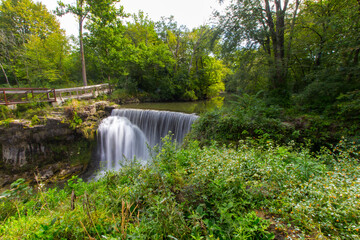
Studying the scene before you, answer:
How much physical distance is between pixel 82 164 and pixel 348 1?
1478cm

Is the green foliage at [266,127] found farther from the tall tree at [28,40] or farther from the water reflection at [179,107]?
the tall tree at [28,40]

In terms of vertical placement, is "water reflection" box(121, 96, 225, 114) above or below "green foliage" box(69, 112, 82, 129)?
above

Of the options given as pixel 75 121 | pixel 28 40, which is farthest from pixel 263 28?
pixel 28 40

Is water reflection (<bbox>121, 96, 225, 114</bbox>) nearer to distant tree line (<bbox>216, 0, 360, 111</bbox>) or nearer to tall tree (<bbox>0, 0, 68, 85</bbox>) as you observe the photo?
distant tree line (<bbox>216, 0, 360, 111</bbox>)

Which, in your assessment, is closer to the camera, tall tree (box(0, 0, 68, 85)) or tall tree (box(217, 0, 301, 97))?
tall tree (box(217, 0, 301, 97))

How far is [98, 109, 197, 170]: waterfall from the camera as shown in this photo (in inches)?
407

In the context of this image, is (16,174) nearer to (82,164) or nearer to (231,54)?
(82,164)

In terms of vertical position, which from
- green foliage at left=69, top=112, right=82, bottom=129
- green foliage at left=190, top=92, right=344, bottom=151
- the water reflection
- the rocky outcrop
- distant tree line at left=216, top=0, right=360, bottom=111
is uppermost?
distant tree line at left=216, top=0, right=360, bottom=111

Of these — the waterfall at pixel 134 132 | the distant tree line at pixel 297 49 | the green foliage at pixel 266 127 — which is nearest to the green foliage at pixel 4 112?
the waterfall at pixel 134 132

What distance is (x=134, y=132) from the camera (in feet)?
36.5

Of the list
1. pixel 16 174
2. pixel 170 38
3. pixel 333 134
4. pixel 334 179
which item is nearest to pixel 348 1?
pixel 333 134

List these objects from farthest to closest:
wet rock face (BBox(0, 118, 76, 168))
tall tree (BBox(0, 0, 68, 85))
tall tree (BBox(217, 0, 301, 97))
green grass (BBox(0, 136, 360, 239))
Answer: tall tree (BBox(0, 0, 68, 85)), wet rock face (BBox(0, 118, 76, 168)), tall tree (BBox(217, 0, 301, 97)), green grass (BBox(0, 136, 360, 239))

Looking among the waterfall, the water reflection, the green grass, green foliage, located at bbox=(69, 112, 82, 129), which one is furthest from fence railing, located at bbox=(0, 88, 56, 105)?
the green grass

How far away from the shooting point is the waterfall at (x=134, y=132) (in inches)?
407
